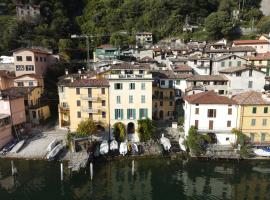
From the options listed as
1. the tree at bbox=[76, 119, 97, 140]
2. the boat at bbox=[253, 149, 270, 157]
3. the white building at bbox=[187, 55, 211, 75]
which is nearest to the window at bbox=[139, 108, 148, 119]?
the tree at bbox=[76, 119, 97, 140]

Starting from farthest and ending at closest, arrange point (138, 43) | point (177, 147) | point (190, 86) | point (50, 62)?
point (138, 43), point (50, 62), point (190, 86), point (177, 147)

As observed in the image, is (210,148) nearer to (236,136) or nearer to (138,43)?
(236,136)

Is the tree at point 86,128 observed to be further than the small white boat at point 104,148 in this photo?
Yes

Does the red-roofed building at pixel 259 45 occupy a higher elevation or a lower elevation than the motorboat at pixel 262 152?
higher

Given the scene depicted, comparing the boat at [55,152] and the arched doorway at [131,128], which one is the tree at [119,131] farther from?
the boat at [55,152]

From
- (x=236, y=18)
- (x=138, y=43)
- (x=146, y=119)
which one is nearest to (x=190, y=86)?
(x=146, y=119)

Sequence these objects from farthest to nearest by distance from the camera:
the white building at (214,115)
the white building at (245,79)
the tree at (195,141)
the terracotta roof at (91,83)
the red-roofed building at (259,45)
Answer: the red-roofed building at (259,45), the white building at (245,79), the terracotta roof at (91,83), the white building at (214,115), the tree at (195,141)

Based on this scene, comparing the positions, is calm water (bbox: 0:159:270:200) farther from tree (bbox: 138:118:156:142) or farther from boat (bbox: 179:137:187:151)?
tree (bbox: 138:118:156:142)

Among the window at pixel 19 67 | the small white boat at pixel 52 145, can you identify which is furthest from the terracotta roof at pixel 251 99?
the window at pixel 19 67
